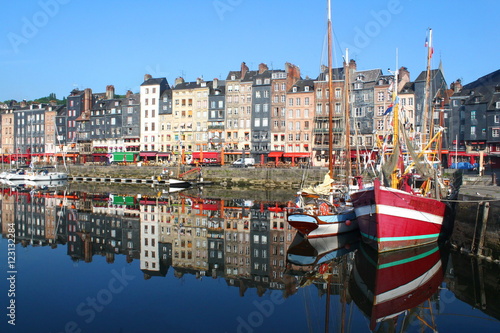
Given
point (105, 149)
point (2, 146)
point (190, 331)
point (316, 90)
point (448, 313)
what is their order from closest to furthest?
point (190, 331) < point (448, 313) < point (316, 90) < point (105, 149) < point (2, 146)

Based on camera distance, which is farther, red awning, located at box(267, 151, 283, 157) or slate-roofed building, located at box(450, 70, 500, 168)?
red awning, located at box(267, 151, 283, 157)

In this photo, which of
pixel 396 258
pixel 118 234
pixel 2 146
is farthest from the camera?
pixel 2 146

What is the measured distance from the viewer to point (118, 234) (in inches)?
1186

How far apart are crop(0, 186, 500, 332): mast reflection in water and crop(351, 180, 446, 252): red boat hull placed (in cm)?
85

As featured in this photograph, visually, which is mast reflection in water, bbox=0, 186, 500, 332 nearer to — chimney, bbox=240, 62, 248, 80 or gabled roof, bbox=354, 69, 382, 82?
gabled roof, bbox=354, 69, 382, 82

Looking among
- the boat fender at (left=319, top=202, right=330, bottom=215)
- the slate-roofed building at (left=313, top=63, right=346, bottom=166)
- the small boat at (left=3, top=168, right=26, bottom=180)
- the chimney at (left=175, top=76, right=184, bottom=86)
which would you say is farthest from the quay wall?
the boat fender at (left=319, top=202, right=330, bottom=215)

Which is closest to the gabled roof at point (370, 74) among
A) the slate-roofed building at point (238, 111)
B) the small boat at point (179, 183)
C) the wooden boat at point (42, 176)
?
the slate-roofed building at point (238, 111)

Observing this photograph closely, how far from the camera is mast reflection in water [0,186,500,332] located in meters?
15.4

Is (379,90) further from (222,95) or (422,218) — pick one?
(422,218)

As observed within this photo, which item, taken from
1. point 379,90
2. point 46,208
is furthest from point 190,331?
point 379,90


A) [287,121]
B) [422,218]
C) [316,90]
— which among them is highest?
[316,90]

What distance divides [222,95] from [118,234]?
57.5 meters

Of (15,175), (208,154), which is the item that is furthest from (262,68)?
(15,175)

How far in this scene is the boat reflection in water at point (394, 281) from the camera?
16.4 m
